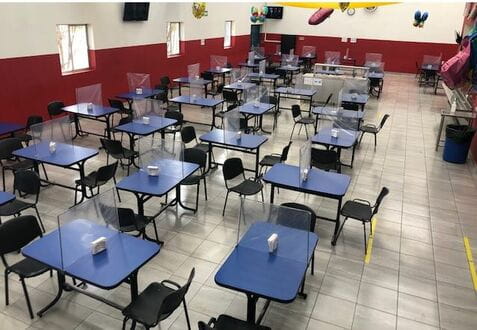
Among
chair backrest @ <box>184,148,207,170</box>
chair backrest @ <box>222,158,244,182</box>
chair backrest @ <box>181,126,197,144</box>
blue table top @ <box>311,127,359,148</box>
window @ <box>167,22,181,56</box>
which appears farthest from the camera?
window @ <box>167,22,181,56</box>

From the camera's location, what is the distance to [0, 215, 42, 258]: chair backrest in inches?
159

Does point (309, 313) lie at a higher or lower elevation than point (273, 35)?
lower

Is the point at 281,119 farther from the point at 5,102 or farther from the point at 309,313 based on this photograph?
the point at 309,313

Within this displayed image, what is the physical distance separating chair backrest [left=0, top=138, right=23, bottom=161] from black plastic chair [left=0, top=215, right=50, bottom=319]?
2.93 m

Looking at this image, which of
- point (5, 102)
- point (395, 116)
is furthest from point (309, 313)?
point (395, 116)

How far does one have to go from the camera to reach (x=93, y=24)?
429 inches

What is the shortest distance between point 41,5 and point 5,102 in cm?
242

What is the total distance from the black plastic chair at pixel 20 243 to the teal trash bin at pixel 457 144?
8185mm

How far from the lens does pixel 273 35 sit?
22.5m

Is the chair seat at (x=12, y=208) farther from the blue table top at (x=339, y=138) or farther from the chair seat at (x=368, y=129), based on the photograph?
the chair seat at (x=368, y=129)

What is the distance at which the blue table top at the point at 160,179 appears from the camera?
5.14 meters

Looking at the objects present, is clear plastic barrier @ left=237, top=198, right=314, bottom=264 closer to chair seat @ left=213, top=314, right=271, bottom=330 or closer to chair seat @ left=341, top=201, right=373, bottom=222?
chair seat @ left=213, top=314, right=271, bottom=330

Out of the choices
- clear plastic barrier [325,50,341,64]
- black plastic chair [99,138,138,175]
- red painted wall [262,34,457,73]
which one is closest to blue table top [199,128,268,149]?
black plastic chair [99,138,138,175]

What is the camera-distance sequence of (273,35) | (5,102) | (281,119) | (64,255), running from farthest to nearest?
(273,35) → (281,119) → (5,102) → (64,255)
